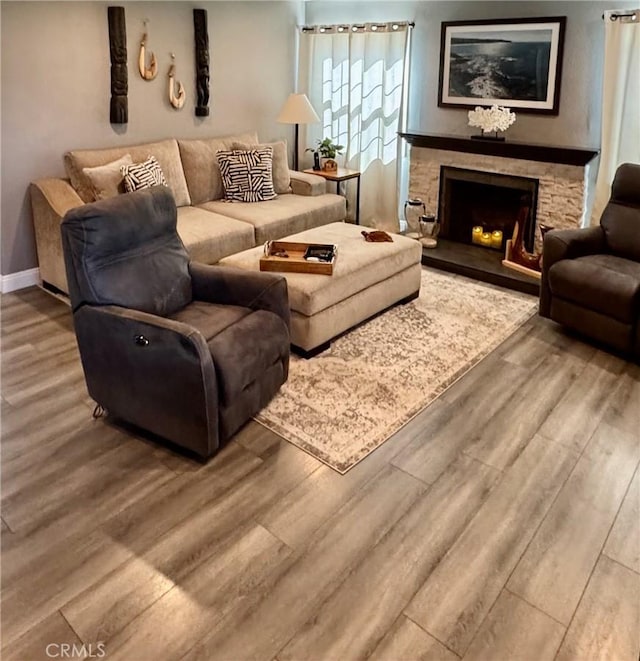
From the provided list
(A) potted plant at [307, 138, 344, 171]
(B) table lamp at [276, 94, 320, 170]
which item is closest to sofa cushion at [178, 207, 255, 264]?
(B) table lamp at [276, 94, 320, 170]

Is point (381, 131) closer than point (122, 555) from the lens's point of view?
No

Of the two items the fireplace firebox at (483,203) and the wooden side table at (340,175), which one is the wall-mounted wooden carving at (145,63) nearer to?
the wooden side table at (340,175)

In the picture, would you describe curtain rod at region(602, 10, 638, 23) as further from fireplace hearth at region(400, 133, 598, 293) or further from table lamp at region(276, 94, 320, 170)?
table lamp at region(276, 94, 320, 170)

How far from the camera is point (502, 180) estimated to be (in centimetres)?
502

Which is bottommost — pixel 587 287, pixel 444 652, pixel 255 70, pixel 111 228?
pixel 444 652

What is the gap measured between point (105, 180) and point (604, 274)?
320 cm

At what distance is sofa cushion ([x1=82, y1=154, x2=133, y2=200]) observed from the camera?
4.10m

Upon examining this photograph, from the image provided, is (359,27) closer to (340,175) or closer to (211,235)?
(340,175)

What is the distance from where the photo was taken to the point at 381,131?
5.73 metres

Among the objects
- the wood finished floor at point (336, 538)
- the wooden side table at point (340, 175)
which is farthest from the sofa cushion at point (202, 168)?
the wood finished floor at point (336, 538)

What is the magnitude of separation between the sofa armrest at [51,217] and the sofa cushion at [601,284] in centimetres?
313

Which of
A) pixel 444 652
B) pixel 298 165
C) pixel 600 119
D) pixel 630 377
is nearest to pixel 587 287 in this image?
pixel 630 377

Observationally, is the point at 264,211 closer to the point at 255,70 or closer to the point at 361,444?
the point at 255,70

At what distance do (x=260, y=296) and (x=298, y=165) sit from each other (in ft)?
12.2
